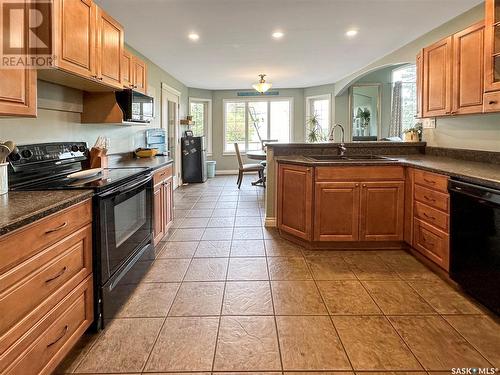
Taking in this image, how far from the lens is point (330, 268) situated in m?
2.97

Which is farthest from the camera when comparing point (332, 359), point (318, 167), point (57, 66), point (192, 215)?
point (192, 215)

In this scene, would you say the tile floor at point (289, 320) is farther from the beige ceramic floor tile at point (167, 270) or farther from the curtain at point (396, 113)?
the curtain at point (396, 113)

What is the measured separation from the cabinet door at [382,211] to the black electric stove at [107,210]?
199 cm

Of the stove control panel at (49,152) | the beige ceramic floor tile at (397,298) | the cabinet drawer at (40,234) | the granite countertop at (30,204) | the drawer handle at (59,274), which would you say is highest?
the stove control panel at (49,152)

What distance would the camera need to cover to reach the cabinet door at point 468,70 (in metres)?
2.73

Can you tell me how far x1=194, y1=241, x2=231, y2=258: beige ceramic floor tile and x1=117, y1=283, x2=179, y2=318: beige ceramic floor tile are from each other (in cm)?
68

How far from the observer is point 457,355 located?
176cm

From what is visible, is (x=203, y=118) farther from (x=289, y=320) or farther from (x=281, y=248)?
(x=289, y=320)

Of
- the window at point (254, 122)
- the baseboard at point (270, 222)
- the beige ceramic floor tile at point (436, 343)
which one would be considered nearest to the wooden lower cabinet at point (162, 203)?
the baseboard at point (270, 222)

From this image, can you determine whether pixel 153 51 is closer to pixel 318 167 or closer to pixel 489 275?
pixel 318 167

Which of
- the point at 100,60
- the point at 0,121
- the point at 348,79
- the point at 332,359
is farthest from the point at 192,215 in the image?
the point at 348,79

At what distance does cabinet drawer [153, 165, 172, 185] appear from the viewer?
328 centimetres

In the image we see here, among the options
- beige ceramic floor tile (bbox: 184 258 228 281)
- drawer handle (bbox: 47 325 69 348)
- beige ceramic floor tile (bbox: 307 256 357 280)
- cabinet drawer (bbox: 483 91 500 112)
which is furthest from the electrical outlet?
drawer handle (bbox: 47 325 69 348)

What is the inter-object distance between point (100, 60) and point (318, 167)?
2.04m
